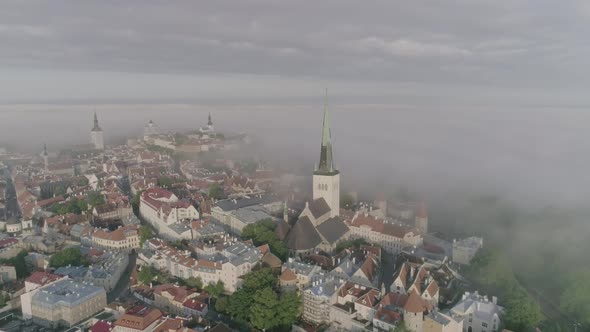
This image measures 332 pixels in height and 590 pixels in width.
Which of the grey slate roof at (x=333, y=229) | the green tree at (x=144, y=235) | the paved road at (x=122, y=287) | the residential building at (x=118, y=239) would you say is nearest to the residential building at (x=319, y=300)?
the grey slate roof at (x=333, y=229)

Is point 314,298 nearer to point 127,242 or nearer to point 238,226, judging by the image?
point 238,226

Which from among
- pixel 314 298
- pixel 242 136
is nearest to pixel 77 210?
pixel 314 298

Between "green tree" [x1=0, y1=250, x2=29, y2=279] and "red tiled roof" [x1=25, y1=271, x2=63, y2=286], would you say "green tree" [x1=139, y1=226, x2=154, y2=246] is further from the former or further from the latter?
"green tree" [x1=0, y1=250, x2=29, y2=279]

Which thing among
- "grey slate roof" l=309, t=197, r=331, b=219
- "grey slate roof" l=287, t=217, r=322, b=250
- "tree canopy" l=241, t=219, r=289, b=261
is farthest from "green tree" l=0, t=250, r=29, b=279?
"grey slate roof" l=309, t=197, r=331, b=219

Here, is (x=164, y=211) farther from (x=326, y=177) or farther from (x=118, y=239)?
(x=326, y=177)

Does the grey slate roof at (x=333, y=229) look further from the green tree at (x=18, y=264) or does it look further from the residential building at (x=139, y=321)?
the green tree at (x=18, y=264)
